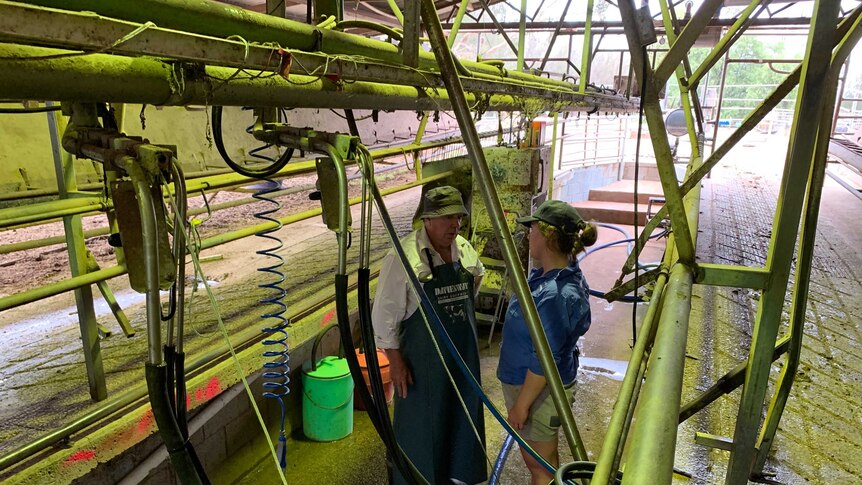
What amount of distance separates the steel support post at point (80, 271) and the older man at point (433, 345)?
1351mm

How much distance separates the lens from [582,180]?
12734 mm

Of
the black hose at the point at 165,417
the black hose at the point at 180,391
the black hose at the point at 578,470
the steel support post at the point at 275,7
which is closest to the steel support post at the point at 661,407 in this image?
the black hose at the point at 578,470

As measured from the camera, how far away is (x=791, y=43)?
42.3 metres

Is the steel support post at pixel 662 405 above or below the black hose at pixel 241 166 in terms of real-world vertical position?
below

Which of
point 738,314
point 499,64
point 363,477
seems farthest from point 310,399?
point 738,314

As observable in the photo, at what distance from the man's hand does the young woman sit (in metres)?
0.53

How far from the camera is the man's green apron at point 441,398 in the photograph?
9.68 feet

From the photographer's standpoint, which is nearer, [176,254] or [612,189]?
[176,254]

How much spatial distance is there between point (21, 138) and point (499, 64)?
4.42 m

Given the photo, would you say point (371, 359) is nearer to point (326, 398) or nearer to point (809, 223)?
point (809, 223)

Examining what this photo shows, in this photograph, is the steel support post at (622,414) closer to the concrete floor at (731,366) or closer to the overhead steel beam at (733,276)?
the overhead steel beam at (733,276)

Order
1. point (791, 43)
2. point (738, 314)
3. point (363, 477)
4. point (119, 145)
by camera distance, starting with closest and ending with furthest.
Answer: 1. point (119, 145)
2. point (363, 477)
3. point (738, 314)
4. point (791, 43)

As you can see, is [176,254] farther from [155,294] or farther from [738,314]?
[738,314]

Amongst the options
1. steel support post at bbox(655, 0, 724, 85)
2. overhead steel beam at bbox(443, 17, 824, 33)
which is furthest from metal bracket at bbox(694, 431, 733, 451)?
overhead steel beam at bbox(443, 17, 824, 33)
